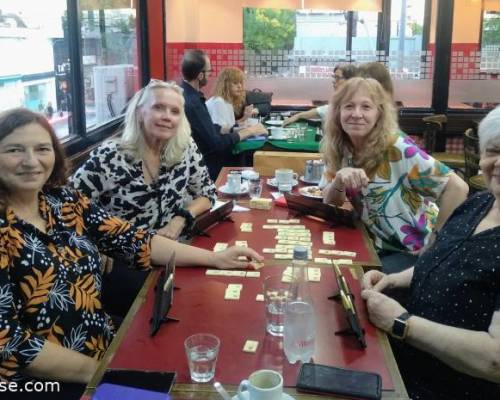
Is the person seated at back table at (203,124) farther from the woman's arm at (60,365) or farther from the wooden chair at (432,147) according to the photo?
the woman's arm at (60,365)

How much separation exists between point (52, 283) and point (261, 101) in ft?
16.2

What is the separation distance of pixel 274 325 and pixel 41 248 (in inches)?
27.7

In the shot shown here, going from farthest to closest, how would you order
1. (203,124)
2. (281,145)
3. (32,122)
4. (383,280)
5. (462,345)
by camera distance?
(281,145) → (203,124) → (383,280) → (32,122) → (462,345)

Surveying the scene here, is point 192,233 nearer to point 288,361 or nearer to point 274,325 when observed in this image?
point 274,325

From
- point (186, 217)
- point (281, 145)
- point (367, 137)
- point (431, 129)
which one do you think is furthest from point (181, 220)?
point (431, 129)

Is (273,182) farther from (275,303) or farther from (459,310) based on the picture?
(459,310)

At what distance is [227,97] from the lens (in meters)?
5.29

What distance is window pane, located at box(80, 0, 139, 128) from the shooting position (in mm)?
4406

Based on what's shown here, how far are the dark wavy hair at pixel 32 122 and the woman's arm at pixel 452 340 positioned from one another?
1.08 metres

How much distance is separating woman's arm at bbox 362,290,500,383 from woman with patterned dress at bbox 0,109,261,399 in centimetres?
54

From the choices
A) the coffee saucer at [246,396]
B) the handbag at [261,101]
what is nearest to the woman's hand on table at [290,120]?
the handbag at [261,101]

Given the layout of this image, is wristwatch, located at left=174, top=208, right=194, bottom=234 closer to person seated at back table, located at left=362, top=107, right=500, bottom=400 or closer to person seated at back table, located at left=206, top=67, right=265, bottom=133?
person seated at back table, located at left=362, top=107, right=500, bottom=400

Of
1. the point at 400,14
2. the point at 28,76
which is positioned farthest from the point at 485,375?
the point at 400,14

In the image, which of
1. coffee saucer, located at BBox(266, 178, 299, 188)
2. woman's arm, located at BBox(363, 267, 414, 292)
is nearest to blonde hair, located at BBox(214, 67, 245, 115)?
coffee saucer, located at BBox(266, 178, 299, 188)
